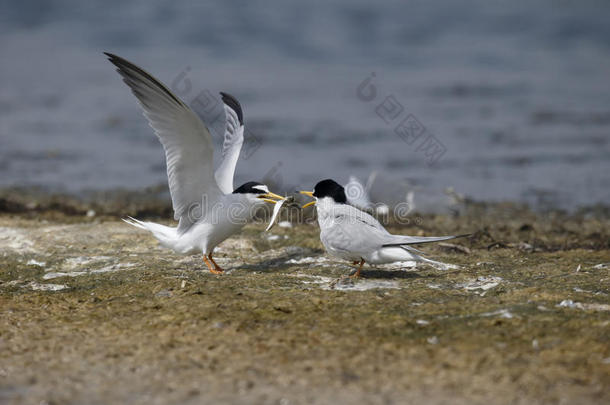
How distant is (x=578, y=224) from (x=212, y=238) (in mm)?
4311

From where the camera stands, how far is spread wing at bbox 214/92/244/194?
5.37 metres

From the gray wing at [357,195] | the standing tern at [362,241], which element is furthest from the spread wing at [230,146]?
the gray wing at [357,195]

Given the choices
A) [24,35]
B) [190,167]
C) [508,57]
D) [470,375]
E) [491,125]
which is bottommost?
[470,375]

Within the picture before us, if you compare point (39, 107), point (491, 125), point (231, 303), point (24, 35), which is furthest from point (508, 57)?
point (231, 303)

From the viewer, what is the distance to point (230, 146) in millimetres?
5613

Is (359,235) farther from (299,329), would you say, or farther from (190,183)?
(190,183)

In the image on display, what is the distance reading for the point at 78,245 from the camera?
213 inches

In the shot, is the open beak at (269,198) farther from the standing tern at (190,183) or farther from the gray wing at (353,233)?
the gray wing at (353,233)

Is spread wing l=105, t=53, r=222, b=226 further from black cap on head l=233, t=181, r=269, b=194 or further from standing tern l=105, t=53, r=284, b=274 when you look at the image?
black cap on head l=233, t=181, r=269, b=194

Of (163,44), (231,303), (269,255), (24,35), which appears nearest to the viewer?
(231,303)

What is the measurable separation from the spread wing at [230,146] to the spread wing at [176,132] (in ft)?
1.52

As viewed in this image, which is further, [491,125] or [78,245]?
[491,125]

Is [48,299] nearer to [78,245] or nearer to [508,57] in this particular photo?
[78,245]

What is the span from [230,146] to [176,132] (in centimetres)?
112
